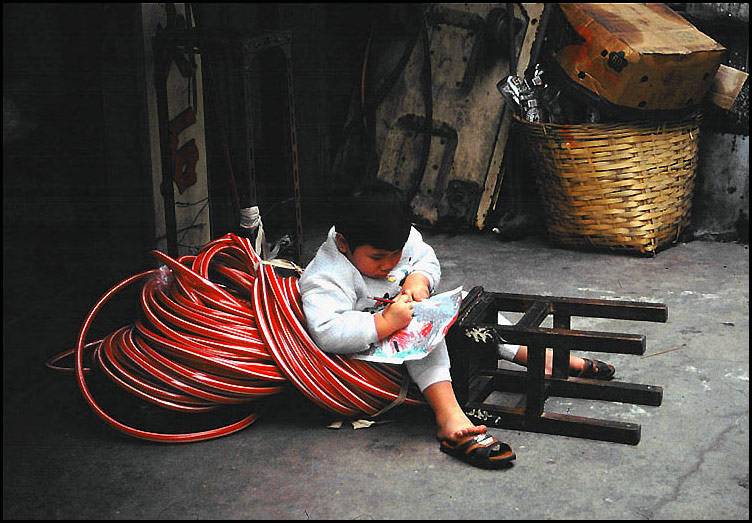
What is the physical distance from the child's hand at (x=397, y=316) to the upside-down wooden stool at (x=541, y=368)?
0.59ft

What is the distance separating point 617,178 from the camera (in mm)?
5004

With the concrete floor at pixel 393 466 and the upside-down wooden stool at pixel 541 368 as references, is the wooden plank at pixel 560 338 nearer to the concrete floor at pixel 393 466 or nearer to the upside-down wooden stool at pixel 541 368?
the upside-down wooden stool at pixel 541 368

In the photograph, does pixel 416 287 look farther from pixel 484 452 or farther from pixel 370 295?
pixel 484 452

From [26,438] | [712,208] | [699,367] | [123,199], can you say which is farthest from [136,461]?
[712,208]

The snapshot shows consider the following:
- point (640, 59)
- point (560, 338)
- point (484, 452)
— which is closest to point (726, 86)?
point (640, 59)

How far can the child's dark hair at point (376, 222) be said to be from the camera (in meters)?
2.99

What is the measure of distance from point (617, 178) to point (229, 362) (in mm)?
2633

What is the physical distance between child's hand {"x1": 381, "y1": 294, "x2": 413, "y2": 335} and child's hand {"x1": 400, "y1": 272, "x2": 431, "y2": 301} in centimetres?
10

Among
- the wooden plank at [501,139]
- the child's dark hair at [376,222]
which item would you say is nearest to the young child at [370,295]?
the child's dark hair at [376,222]

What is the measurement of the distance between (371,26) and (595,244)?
1882 mm

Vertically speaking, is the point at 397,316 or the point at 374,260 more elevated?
the point at 374,260

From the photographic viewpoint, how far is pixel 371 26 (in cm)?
598

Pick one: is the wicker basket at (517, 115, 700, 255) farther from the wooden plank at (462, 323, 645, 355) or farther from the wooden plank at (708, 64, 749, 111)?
the wooden plank at (462, 323, 645, 355)

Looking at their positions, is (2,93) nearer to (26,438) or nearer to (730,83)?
(26,438)
